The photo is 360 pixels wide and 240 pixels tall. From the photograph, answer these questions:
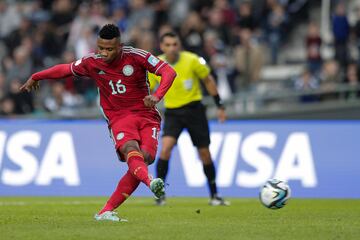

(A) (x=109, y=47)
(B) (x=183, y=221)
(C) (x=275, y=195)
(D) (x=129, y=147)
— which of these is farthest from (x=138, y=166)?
(C) (x=275, y=195)

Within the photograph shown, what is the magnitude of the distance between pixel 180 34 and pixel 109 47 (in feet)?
39.0

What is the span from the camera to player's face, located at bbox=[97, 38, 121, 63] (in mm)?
10859

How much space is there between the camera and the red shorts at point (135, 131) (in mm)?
11070

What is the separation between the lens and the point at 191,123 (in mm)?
15086

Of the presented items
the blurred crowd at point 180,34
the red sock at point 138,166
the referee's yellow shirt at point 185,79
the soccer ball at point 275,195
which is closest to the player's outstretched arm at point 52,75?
the red sock at point 138,166

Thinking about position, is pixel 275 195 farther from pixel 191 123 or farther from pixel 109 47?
pixel 191 123

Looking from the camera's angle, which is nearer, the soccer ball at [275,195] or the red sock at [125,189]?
the red sock at [125,189]

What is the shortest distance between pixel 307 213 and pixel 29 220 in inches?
140

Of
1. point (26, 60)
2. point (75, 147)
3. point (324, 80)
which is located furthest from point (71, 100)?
point (324, 80)

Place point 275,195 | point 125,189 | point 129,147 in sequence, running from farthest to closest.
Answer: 1. point 275,195
2. point 125,189
3. point 129,147

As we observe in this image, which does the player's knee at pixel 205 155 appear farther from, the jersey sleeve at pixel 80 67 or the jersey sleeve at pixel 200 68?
the jersey sleeve at pixel 80 67

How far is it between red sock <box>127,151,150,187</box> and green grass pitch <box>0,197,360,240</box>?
1.64 ft

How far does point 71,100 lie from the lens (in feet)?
73.6

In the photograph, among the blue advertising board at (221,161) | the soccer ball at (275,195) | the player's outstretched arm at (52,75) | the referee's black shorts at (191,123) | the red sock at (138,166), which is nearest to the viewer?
the red sock at (138,166)
